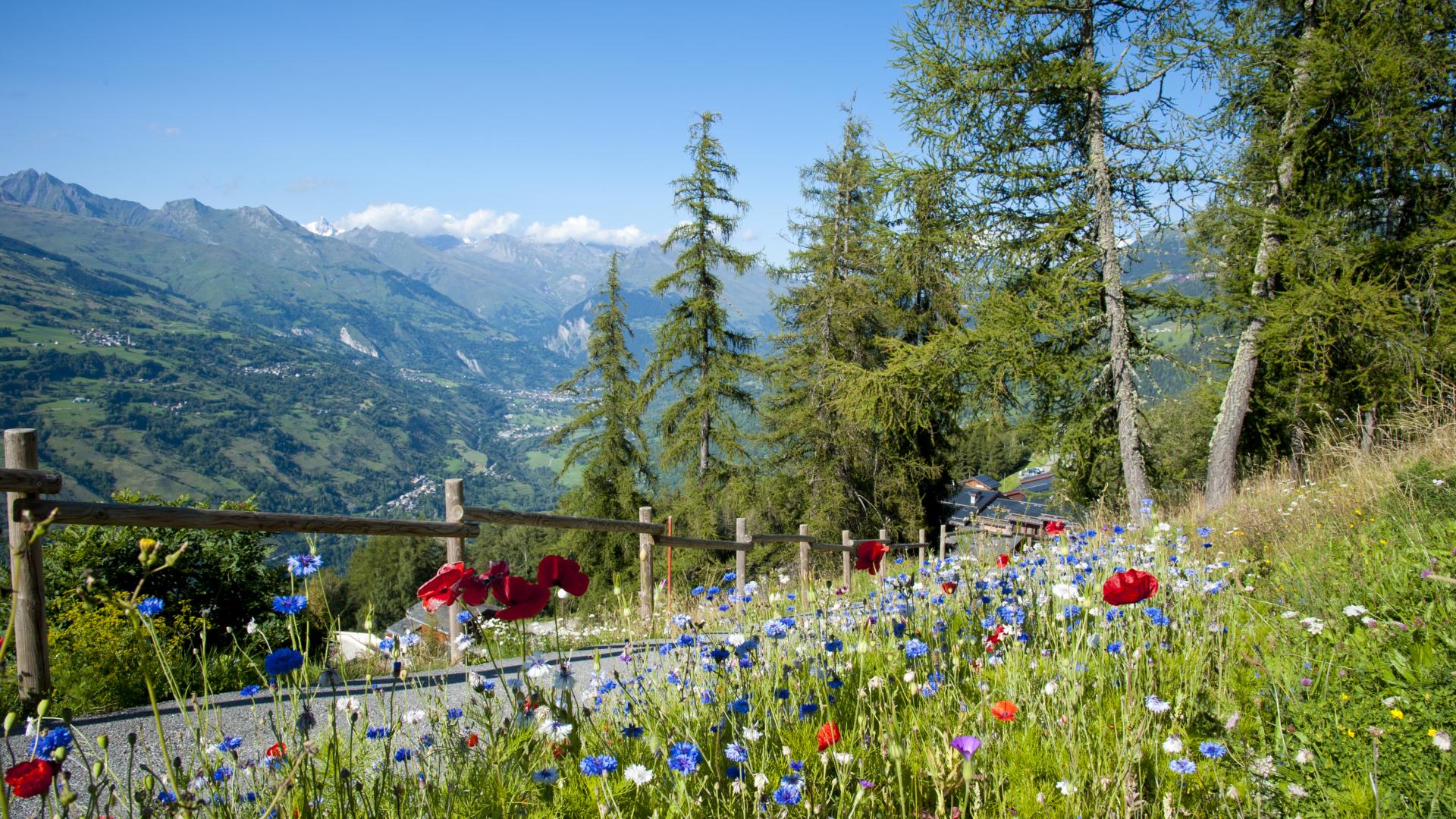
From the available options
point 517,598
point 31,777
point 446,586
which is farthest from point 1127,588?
point 31,777

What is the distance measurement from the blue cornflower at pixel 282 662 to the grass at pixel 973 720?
131 millimetres

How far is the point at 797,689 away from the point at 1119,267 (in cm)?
917

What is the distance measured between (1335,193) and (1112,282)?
143 inches

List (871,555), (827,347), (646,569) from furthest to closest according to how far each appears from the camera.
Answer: (827,347) → (646,569) → (871,555)

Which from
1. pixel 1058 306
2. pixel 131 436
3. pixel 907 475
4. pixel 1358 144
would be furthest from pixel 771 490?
pixel 131 436

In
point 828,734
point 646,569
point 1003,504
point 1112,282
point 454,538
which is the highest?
point 1112,282

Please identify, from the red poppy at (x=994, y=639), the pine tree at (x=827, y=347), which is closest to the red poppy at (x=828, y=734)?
the red poppy at (x=994, y=639)

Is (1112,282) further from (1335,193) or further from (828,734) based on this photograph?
(828,734)

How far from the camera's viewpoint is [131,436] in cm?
17088

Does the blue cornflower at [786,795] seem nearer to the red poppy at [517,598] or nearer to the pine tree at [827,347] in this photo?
the red poppy at [517,598]

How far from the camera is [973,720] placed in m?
2.07

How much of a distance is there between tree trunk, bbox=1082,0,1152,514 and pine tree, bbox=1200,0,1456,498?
43.0 inches

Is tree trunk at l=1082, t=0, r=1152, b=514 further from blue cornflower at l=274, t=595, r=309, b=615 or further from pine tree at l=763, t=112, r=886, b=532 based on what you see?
blue cornflower at l=274, t=595, r=309, b=615

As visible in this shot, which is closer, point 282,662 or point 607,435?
point 282,662
